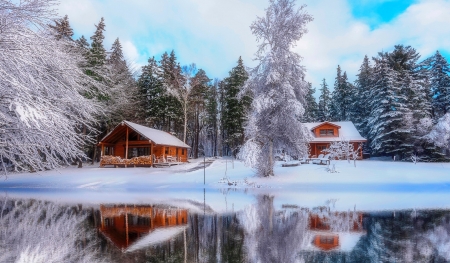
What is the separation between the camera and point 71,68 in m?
8.24

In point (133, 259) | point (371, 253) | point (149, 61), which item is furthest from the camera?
point (149, 61)

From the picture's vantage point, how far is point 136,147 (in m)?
35.3

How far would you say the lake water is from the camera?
19.4ft

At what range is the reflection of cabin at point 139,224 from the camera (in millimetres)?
7191

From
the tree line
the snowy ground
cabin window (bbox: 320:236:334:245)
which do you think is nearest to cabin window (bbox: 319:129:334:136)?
the tree line

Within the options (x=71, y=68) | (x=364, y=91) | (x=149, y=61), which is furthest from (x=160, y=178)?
(x=364, y=91)

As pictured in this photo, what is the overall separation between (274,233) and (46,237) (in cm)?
574

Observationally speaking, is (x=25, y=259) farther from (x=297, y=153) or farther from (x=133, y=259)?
(x=297, y=153)

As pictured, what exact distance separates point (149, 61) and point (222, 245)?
4292cm

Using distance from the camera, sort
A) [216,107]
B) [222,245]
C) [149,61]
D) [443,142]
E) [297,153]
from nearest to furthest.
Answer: [222,245]
[297,153]
[443,142]
[149,61]
[216,107]

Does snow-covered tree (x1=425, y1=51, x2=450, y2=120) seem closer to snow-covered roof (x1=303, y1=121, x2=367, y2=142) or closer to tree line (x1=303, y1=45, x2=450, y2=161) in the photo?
tree line (x1=303, y1=45, x2=450, y2=161)

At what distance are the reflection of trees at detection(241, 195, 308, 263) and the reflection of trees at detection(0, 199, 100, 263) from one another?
3201 mm

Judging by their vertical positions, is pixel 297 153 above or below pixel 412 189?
above

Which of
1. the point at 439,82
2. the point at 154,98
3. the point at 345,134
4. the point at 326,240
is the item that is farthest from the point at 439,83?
the point at 326,240
